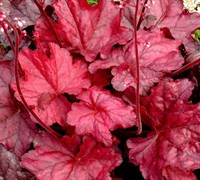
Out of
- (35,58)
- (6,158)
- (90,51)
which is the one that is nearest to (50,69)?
(35,58)

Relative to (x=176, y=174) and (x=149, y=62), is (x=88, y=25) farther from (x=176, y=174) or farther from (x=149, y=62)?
(x=176, y=174)

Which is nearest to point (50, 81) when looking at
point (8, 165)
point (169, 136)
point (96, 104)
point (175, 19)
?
point (96, 104)

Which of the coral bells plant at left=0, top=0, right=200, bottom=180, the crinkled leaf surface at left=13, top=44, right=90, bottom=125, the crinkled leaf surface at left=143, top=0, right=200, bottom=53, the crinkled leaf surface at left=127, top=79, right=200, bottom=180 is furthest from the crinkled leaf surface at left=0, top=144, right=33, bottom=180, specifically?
the crinkled leaf surface at left=143, top=0, right=200, bottom=53

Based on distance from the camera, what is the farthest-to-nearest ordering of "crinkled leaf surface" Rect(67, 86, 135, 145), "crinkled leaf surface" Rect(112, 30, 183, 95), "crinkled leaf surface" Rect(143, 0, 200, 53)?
1. "crinkled leaf surface" Rect(143, 0, 200, 53)
2. "crinkled leaf surface" Rect(112, 30, 183, 95)
3. "crinkled leaf surface" Rect(67, 86, 135, 145)

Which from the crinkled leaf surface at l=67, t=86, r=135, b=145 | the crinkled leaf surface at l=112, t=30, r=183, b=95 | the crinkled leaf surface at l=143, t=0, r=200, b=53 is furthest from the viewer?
the crinkled leaf surface at l=143, t=0, r=200, b=53

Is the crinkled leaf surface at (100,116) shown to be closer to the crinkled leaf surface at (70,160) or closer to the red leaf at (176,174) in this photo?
the crinkled leaf surface at (70,160)

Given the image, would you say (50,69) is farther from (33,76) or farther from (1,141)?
(1,141)

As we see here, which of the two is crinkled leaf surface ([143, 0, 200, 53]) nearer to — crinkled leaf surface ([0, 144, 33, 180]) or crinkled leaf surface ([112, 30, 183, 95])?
crinkled leaf surface ([112, 30, 183, 95])
